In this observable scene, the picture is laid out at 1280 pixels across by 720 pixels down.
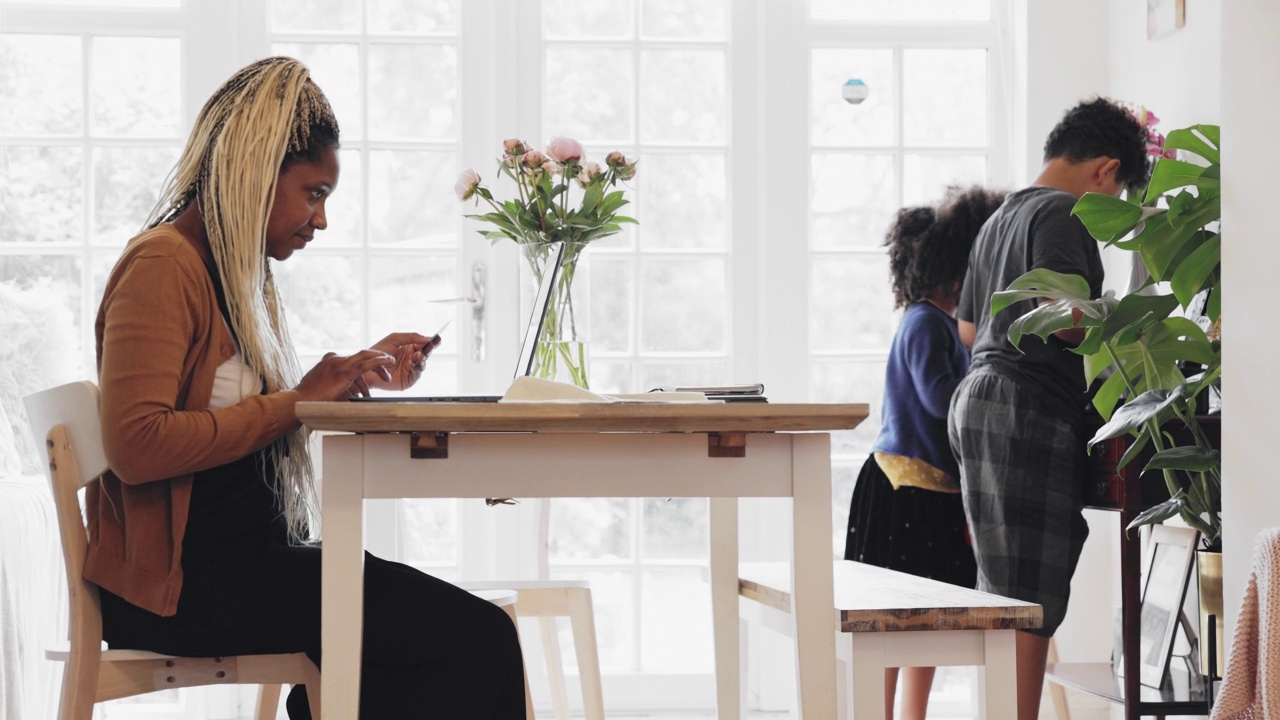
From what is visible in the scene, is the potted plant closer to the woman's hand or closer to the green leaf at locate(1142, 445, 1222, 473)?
the green leaf at locate(1142, 445, 1222, 473)

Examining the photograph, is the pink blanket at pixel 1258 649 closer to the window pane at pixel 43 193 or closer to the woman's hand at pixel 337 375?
the woman's hand at pixel 337 375

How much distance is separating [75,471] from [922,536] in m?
1.99

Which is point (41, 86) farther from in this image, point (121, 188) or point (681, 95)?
point (681, 95)

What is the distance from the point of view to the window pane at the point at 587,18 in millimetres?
3648


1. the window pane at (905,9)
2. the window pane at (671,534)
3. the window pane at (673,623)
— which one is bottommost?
the window pane at (673,623)

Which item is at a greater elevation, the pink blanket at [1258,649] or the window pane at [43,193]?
the window pane at [43,193]

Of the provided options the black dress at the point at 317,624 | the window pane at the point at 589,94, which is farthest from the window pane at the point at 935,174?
the black dress at the point at 317,624

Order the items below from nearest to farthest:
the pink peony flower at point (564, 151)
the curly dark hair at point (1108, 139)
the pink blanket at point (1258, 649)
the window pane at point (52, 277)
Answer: the pink blanket at point (1258, 649), the pink peony flower at point (564, 151), the curly dark hair at point (1108, 139), the window pane at point (52, 277)

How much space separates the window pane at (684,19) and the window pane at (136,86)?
1.39 meters

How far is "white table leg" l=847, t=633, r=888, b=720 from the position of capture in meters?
1.64

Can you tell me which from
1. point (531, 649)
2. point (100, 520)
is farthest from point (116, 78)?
point (100, 520)

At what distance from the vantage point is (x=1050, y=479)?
2461mm

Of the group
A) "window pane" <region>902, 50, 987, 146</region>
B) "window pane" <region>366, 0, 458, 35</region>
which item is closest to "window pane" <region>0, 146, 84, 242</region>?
"window pane" <region>366, 0, 458, 35</region>

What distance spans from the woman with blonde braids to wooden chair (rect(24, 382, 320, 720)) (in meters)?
0.02
